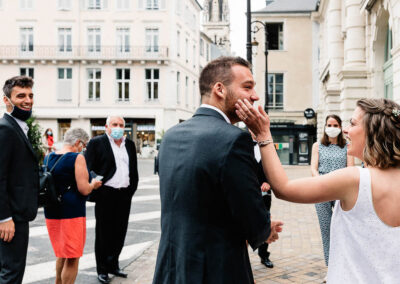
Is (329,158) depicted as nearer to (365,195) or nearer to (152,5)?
(365,195)

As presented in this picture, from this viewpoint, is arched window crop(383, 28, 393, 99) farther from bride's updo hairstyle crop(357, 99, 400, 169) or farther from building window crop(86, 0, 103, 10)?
building window crop(86, 0, 103, 10)

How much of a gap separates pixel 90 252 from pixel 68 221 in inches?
96.0

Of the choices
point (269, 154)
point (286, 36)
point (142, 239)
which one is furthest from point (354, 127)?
point (286, 36)

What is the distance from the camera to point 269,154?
7.25 feet

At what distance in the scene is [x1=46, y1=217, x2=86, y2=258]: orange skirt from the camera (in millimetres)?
4262

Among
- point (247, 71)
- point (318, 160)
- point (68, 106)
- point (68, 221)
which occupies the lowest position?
point (68, 221)

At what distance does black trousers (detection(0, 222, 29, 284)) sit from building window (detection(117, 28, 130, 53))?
3643 centimetres

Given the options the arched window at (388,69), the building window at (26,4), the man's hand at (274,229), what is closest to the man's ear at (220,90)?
the man's hand at (274,229)

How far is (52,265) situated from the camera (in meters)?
5.77

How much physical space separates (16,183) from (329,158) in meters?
3.83

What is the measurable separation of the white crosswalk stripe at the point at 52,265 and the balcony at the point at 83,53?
106 ft

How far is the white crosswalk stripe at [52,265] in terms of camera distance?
529 cm

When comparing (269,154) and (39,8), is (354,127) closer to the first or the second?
(269,154)

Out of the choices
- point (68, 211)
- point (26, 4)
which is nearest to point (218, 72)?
point (68, 211)
